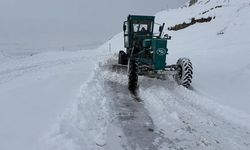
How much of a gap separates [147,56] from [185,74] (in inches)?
73.8

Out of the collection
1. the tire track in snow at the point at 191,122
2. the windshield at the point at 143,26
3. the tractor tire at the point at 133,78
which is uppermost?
the windshield at the point at 143,26

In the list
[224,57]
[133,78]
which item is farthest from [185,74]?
[224,57]

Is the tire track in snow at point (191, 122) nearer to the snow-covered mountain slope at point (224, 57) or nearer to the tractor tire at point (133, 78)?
the tractor tire at point (133, 78)

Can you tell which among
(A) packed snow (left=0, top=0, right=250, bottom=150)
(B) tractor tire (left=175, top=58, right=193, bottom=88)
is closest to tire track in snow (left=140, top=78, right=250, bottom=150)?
(A) packed snow (left=0, top=0, right=250, bottom=150)

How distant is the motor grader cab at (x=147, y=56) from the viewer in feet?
43.8

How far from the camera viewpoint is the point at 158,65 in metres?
13.4

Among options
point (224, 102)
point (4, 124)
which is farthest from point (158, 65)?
point (4, 124)

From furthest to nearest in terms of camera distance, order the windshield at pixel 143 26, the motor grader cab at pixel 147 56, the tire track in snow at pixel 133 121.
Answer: the windshield at pixel 143 26 → the motor grader cab at pixel 147 56 → the tire track in snow at pixel 133 121

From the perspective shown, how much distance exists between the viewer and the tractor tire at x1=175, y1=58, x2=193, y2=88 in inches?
530

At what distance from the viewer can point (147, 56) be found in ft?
48.5

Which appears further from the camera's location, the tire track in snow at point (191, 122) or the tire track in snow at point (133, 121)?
the tire track in snow at point (191, 122)

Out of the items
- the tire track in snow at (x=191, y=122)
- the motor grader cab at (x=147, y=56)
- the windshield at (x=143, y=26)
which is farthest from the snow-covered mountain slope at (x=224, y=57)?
the windshield at (x=143, y=26)

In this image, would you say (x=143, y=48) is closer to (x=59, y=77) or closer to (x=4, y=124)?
(x=59, y=77)

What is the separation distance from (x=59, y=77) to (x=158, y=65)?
3.81m
